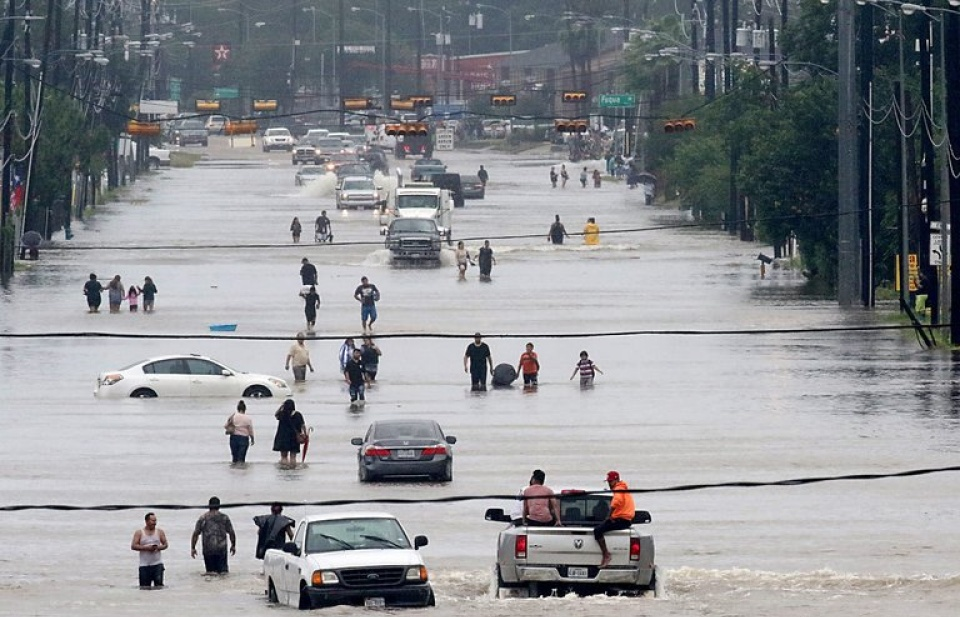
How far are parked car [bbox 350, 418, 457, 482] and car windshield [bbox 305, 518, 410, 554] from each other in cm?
996

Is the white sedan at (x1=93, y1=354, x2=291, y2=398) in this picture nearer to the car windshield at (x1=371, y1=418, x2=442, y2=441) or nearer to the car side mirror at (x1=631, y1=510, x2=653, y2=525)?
the car windshield at (x1=371, y1=418, x2=442, y2=441)

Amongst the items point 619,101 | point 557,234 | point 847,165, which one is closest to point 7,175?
point 557,234

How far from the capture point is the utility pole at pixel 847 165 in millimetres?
62656

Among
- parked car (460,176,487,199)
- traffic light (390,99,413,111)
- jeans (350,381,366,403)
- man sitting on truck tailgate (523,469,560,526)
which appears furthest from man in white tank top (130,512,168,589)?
parked car (460,176,487,199)

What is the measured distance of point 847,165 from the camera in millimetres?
62969

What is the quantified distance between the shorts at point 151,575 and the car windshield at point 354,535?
8.66ft

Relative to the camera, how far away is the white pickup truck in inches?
971

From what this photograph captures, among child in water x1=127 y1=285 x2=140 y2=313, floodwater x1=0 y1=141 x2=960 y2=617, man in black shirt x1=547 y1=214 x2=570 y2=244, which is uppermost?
man in black shirt x1=547 y1=214 x2=570 y2=244

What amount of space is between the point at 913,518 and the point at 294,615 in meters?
11.3

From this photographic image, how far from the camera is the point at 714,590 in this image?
86.3ft

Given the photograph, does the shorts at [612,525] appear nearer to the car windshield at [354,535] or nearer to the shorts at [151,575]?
the car windshield at [354,535]

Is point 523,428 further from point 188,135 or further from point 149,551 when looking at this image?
point 188,135

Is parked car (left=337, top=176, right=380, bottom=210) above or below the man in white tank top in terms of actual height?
above

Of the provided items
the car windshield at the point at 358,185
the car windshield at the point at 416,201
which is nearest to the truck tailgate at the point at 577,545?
the car windshield at the point at 416,201
